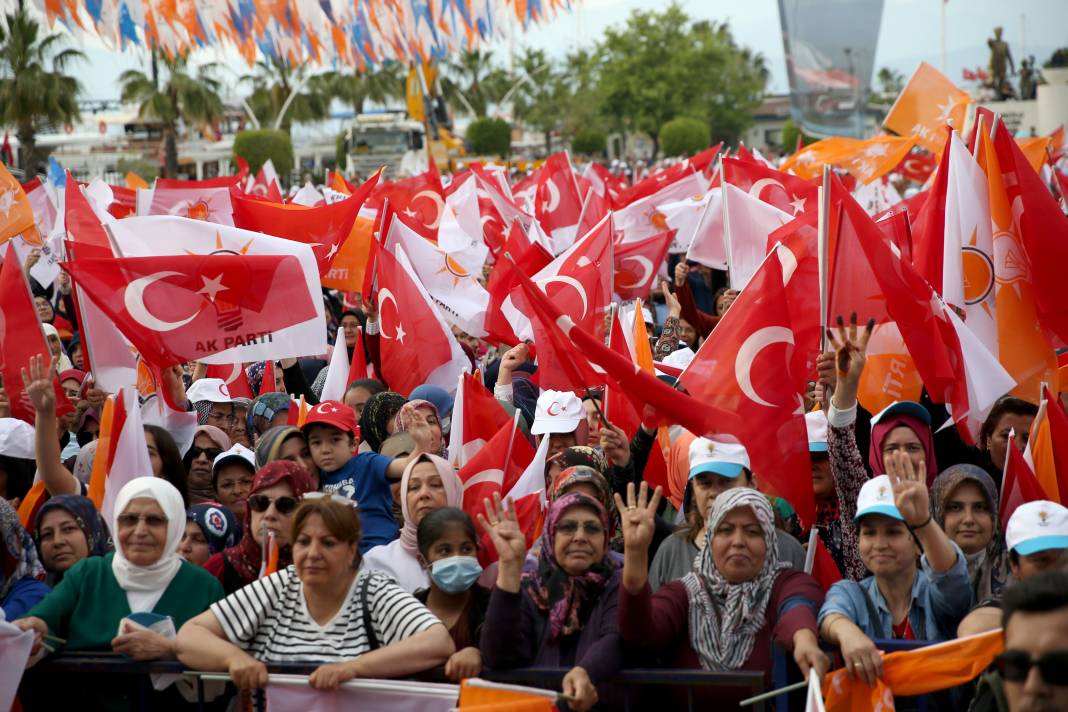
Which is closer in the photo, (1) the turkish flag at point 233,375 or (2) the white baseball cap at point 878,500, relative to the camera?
(2) the white baseball cap at point 878,500

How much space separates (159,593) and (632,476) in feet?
7.44

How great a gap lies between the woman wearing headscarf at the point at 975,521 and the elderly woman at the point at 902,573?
0.33 m

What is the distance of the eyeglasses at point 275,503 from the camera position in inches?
208

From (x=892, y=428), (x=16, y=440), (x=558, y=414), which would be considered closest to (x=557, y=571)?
(x=892, y=428)

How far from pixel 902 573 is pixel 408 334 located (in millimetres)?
4811

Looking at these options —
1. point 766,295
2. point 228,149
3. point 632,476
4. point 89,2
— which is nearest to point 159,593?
point 632,476

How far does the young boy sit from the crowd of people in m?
0.05

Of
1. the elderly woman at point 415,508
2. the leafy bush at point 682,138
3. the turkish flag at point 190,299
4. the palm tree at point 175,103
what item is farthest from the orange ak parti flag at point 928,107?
the leafy bush at point 682,138

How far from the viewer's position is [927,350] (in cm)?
637

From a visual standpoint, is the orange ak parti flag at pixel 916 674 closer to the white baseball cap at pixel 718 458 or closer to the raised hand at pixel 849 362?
the white baseball cap at pixel 718 458

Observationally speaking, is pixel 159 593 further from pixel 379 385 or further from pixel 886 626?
pixel 379 385

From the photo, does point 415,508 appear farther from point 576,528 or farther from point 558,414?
point 558,414

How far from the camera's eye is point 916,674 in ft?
13.3

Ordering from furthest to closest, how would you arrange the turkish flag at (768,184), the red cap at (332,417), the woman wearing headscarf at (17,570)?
the turkish flag at (768,184)
the red cap at (332,417)
the woman wearing headscarf at (17,570)
